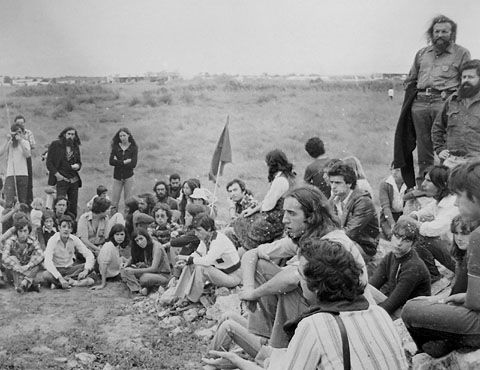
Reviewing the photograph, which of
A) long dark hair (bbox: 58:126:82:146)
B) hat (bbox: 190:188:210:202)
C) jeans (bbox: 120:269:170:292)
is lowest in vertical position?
jeans (bbox: 120:269:170:292)

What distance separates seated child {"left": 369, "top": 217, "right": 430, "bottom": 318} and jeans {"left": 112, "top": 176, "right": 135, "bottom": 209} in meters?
4.54

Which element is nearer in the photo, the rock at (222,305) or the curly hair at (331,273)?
the curly hair at (331,273)

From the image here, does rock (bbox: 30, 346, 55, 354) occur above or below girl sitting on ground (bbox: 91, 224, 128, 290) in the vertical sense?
below

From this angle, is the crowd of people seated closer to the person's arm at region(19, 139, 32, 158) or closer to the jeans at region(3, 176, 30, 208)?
the jeans at region(3, 176, 30, 208)

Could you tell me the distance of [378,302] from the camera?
397 centimetres

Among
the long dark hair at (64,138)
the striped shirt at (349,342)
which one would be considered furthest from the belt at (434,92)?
the long dark hair at (64,138)

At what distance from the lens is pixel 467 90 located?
512 centimetres

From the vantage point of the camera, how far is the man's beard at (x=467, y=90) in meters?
5.09

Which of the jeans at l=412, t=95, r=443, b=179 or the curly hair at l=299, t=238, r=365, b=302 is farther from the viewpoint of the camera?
the jeans at l=412, t=95, r=443, b=179

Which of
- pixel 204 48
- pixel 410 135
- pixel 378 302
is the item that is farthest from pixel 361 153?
pixel 378 302

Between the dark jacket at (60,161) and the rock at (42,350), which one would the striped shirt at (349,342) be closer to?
the rock at (42,350)

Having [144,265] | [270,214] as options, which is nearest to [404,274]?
[270,214]

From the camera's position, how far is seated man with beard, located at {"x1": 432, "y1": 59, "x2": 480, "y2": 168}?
16.6 feet

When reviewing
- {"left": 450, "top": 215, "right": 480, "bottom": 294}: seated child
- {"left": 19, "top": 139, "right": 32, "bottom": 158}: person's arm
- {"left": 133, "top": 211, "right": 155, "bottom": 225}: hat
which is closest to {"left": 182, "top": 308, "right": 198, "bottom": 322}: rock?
{"left": 133, "top": 211, "right": 155, "bottom": 225}: hat
